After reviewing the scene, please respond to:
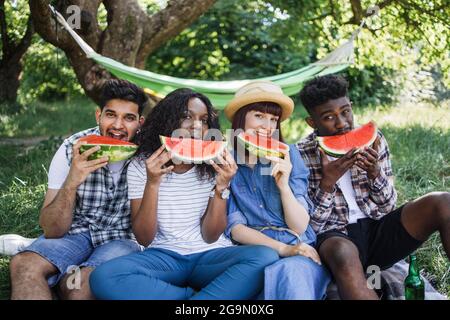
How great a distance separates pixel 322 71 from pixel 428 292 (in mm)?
3665

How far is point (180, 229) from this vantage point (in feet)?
10.3

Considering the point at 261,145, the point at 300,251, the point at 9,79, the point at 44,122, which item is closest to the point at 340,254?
the point at 300,251

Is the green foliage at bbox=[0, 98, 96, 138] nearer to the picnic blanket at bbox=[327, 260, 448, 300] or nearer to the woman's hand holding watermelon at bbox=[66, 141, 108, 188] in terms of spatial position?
the woman's hand holding watermelon at bbox=[66, 141, 108, 188]

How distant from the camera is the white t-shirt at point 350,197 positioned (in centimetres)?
338

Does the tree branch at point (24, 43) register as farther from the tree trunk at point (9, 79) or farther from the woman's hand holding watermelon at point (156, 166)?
the woman's hand holding watermelon at point (156, 166)

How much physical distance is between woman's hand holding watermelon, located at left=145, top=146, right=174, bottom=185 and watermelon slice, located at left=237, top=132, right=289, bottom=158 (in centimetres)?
48

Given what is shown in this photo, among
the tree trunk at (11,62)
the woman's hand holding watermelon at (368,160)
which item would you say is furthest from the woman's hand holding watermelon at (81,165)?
the tree trunk at (11,62)

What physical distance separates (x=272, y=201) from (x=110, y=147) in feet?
3.34

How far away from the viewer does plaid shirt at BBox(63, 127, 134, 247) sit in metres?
3.25

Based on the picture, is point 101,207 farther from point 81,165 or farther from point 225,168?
point 225,168

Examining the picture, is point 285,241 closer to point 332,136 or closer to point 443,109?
point 332,136

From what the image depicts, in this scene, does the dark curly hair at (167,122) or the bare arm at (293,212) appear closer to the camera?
the bare arm at (293,212)

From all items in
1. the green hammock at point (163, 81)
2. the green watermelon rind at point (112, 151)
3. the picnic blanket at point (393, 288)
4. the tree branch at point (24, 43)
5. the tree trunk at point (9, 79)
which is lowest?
the picnic blanket at point (393, 288)

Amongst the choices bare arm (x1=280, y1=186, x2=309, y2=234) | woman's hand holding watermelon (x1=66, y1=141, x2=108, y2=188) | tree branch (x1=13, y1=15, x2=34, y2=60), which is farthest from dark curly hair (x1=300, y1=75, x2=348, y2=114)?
tree branch (x1=13, y1=15, x2=34, y2=60)
